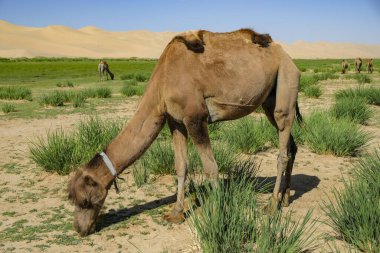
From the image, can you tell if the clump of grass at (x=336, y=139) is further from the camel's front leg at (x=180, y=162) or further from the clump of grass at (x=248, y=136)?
the camel's front leg at (x=180, y=162)

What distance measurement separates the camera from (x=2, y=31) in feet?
586

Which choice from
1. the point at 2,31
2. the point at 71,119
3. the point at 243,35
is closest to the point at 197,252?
the point at 243,35

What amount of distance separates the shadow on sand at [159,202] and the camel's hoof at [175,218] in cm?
58

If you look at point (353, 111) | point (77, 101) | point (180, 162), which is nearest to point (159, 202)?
point (180, 162)

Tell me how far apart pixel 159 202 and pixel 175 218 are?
2.80 ft

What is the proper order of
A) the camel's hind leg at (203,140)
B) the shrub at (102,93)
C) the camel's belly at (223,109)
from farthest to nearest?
1. the shrub at (102,93)
2. the camel's belly at (223,109)
3. the camel's hind leg at (203,140)

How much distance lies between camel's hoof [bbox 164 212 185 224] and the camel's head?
1011 millimetres

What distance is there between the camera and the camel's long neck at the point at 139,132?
488 centimetres

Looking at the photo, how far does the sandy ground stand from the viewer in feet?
15.7

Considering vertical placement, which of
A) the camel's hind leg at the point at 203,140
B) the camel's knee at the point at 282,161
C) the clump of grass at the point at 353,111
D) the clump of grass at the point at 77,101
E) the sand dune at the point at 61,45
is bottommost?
the clump of grass at the point at 77,101

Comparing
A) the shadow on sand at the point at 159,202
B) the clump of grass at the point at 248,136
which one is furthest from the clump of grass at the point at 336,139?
the shadow on sand at the point at 159,202

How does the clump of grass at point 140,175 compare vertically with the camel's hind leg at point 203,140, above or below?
below

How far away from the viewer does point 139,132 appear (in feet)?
16.3

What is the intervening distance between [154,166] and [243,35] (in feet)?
9.52
